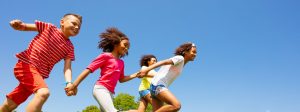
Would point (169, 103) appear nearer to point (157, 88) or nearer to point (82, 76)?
point (157, 88)

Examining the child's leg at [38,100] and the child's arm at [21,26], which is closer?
the child's leg at [38,100]

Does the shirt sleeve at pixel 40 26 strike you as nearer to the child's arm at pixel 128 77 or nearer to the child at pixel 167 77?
the child's arm at pixel 128 77

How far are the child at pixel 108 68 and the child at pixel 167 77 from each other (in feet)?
1.60

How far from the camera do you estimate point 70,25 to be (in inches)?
245

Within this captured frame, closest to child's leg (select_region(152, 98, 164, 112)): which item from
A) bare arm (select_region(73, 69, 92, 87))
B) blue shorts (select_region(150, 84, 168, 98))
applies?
blue shorts (select_region(150, 84, 168, 98))

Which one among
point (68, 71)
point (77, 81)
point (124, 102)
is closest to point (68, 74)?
point (68, 71)

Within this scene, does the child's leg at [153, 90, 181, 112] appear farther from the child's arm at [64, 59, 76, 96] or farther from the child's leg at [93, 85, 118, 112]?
the child's arm at [64, 59, 76, 96]

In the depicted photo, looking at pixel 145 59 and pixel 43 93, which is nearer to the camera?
pixel 43 93

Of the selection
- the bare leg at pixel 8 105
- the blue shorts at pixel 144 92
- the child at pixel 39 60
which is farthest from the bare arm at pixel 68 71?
the blue shorts at pixel 144 92

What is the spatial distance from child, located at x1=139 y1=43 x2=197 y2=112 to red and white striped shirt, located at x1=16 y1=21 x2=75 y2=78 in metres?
1.74

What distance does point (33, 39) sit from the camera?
19.8ft

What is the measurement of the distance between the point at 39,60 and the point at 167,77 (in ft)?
9.16

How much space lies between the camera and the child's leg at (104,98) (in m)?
6.31

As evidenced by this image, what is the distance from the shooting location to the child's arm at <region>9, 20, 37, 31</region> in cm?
566
